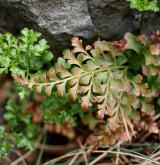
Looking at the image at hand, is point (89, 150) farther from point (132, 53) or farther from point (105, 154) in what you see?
point (132, 53)

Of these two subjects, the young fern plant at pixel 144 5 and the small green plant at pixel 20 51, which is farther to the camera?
the small green plant at pixel 20 51

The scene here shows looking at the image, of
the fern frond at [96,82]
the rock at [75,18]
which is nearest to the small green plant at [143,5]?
the rock at [75,18]

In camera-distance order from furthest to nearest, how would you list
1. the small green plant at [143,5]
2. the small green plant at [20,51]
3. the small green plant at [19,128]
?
the small green plant at [19,128], the small green plant at [20,51], the small green plant at [143,5]

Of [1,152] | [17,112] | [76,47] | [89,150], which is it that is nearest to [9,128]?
[17,112]

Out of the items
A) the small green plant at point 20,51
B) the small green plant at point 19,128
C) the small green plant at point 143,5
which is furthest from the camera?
the small green plant at point 19,128

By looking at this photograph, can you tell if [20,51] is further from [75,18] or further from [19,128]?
[19,128]

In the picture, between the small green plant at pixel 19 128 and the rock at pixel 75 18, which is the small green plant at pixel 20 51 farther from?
the small green plant at pixel 19 128
